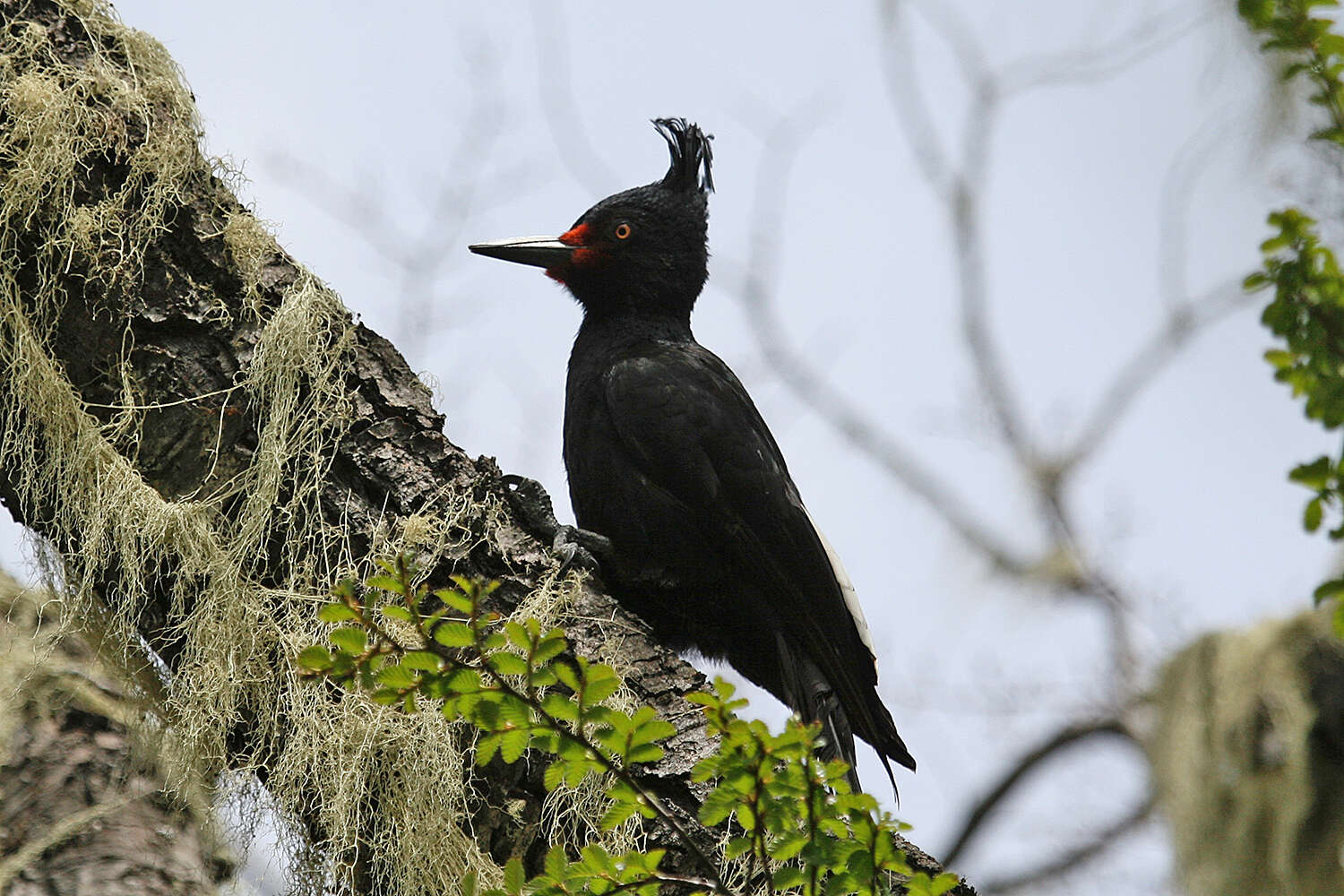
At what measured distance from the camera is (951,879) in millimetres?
1693

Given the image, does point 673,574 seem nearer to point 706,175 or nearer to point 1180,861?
point 706,175

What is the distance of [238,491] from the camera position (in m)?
2.35

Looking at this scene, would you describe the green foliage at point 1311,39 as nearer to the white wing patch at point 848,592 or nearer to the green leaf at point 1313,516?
the green leaf at point 1313,516

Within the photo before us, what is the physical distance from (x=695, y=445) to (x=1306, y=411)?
1800mm

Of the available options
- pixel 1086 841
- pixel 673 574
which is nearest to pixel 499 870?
pixel 673 574

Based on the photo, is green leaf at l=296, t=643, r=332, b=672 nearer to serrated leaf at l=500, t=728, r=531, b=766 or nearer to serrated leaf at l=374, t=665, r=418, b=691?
serrated leaf at l=374, t=665, r=418, b=691

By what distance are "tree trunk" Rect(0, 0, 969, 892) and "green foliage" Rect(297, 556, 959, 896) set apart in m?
0.49

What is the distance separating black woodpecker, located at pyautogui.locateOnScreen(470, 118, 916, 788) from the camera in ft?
10.6

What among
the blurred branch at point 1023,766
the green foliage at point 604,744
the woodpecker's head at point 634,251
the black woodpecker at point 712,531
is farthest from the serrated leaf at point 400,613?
the blurred branch at point 1023,766

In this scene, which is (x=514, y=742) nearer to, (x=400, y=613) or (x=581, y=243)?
(x=400, y=613)

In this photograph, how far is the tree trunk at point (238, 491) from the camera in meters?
2.20

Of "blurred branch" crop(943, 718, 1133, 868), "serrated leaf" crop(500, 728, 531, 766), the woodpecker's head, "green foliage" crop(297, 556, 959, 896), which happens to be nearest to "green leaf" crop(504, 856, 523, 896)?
"green foliage" crop(297, 556, 959, 896)

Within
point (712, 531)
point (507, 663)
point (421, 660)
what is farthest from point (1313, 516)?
point (712, 531)

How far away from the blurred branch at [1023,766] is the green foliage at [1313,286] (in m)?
4.10
